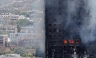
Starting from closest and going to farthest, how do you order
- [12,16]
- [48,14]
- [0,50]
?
1. [48,14]
2. [0,50]
3. [12,16]

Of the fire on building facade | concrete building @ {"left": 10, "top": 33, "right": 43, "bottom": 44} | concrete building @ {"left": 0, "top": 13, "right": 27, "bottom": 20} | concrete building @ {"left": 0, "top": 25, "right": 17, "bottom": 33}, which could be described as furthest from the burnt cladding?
concrete building @ {"left": 0, "top": 13, "right": 27, "bottom": 20}

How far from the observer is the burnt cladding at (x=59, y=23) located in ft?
74.5

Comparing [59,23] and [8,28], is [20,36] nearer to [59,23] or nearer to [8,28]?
[8,28]

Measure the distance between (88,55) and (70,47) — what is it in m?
0.58

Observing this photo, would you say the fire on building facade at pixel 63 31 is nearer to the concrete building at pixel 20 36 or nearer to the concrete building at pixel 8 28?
the concrete building at pixel 20 36

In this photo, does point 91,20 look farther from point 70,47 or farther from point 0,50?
point 0,50

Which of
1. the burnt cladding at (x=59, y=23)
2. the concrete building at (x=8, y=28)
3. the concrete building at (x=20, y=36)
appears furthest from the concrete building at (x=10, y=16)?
the burnt cladding at (x=59, y=23)

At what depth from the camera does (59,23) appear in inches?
896

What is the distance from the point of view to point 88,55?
75.3ft

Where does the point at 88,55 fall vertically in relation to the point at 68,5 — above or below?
below

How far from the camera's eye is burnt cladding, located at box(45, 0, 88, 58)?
22703mm

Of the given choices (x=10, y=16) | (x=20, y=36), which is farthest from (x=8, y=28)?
(x=10, y=16)

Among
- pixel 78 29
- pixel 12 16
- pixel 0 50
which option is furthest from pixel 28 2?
pixel 78 29

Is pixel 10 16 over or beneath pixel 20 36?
over
